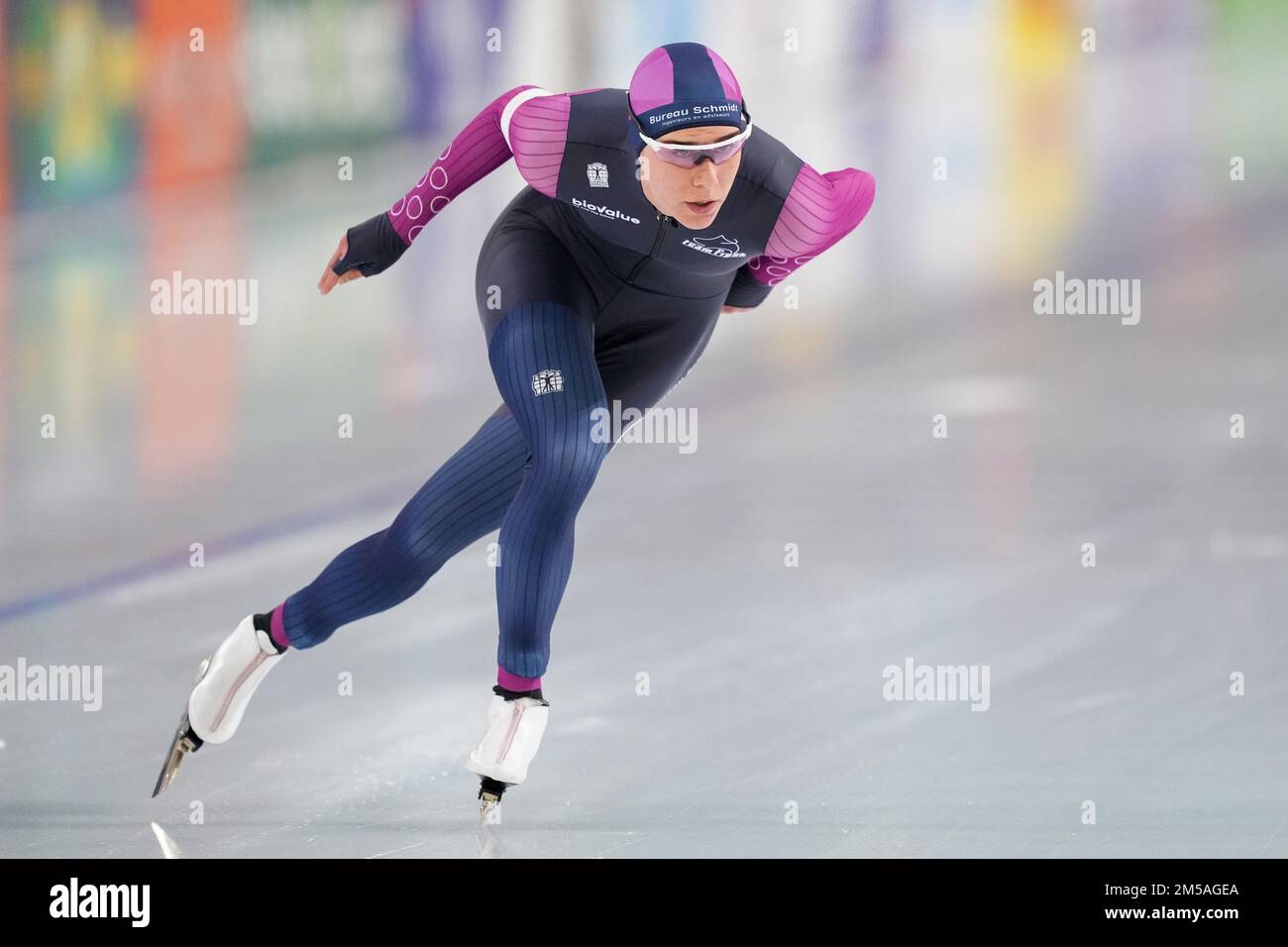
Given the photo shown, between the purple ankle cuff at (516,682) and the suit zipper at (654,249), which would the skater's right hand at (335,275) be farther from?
the purple ankle cuff at (516,682)

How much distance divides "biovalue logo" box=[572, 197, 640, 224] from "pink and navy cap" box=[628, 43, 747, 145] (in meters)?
0.23

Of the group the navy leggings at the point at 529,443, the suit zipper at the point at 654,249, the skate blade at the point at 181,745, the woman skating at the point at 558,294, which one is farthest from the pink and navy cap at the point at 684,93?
the skate blade at the point at 181,745

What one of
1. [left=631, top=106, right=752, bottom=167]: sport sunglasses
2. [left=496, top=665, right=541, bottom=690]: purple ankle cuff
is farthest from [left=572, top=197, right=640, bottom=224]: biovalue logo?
[left=496, top=665, right=541, bottom=690]: purple ankle cuff

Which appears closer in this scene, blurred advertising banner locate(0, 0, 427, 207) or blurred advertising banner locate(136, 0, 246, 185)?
blurred advertising banner locate(0, 0, 427, 207)

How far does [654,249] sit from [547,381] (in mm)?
382

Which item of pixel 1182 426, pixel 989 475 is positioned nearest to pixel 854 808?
pixel 989 475

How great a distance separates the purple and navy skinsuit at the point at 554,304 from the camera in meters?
3.18

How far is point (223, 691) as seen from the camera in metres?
3.59

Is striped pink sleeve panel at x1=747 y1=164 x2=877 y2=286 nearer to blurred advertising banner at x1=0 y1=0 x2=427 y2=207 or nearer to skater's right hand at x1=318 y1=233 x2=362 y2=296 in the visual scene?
skater's right hand at x1=318 y1=233 x2=362 y2=296

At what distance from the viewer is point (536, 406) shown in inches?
124

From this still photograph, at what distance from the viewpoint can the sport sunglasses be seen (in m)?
3.06

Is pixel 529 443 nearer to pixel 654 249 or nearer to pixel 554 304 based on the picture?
pixel 554 304
